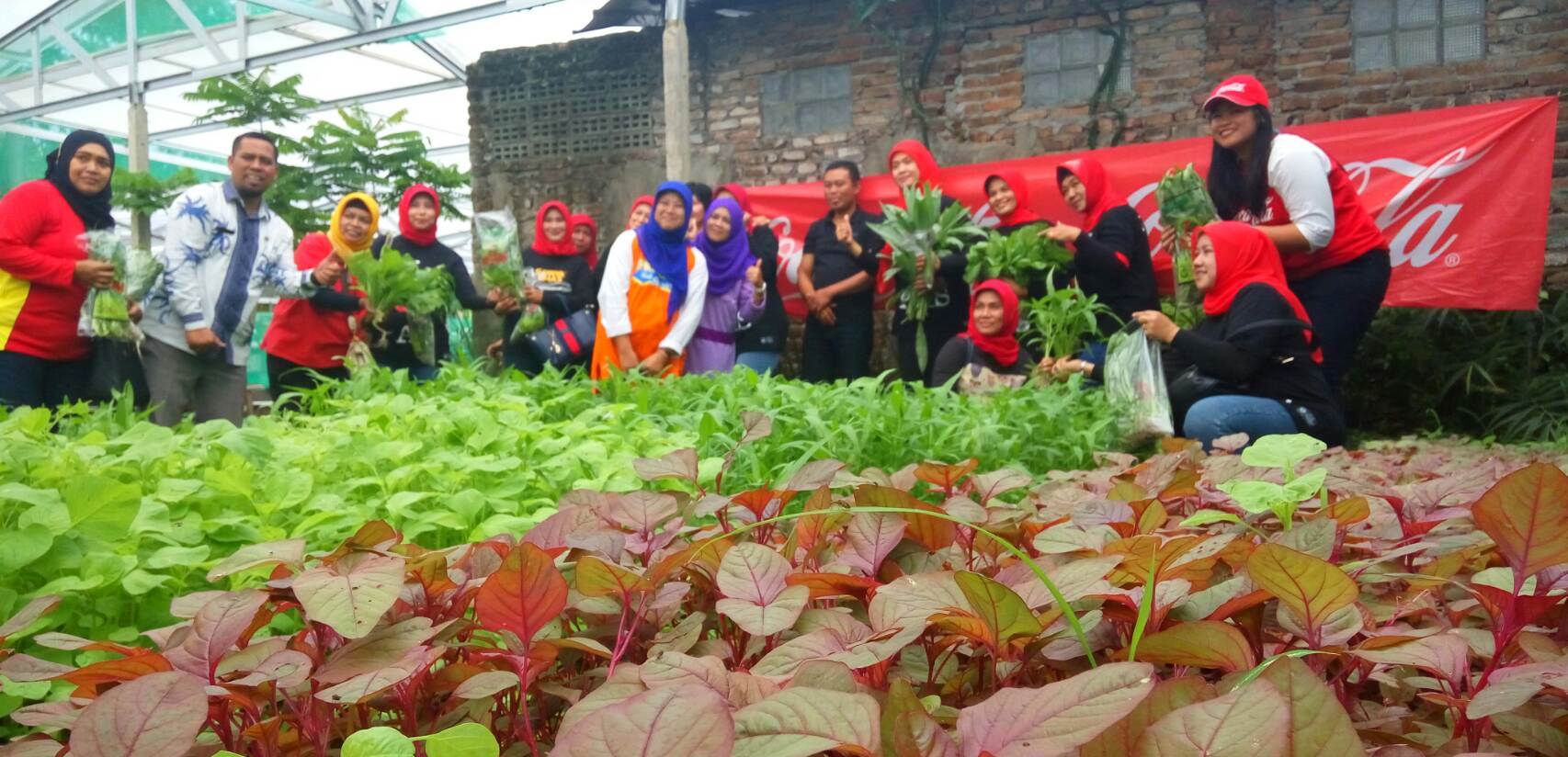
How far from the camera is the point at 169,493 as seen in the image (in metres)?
1.64

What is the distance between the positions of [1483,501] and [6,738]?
4.13ft

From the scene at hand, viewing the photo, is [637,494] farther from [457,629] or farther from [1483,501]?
[1483,501]

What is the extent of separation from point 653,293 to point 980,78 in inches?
147

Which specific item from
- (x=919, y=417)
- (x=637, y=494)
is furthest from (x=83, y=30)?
(x=637, y=494)

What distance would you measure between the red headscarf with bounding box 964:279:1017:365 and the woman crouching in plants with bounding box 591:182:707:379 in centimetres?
136

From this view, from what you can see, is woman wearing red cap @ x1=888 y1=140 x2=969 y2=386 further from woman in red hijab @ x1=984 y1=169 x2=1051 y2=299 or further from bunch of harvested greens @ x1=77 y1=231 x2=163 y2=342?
bunch of harvested greens @ x1=77 y1=231 x2=163 y2=342

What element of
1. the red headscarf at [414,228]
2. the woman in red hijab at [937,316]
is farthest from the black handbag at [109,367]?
the woman in red hijab at [937,316]

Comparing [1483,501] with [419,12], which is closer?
[1483,501]

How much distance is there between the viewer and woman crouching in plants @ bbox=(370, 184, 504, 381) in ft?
18.7

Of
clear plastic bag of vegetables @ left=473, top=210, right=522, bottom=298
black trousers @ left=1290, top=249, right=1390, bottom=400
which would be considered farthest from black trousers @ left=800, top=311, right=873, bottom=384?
black trousers @ left=1290, top=249, right=1390, bottom=400

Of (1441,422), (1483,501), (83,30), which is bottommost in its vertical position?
(1441,422)

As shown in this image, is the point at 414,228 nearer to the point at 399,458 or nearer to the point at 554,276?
the point at 554,276

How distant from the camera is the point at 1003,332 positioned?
539cm

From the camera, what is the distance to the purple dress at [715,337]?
6.07 metres
